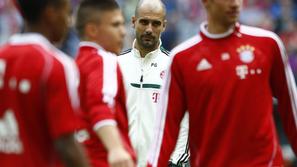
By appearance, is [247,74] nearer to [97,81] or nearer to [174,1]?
[97,81]

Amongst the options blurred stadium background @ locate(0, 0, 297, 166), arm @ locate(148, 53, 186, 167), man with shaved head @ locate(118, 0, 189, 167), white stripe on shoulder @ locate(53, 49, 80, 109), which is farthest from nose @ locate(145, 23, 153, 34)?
blurred stadium background @ locate(0, 0, 297, 166)

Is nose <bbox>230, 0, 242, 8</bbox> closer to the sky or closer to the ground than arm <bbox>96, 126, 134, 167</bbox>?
closer to the sky

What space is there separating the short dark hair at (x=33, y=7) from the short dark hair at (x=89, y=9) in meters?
1.09

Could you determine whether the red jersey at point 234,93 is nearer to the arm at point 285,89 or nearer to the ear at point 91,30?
the arm at point 285,89

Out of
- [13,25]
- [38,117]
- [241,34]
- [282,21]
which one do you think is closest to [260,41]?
[241,34]

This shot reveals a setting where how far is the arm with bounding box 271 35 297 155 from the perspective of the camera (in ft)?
27.6

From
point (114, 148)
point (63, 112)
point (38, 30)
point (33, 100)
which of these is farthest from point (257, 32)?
point (33, 100)

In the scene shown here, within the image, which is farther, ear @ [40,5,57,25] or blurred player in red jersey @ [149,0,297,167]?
blurred player in red jersey @ [149,0,297,167]

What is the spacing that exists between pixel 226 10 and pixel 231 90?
0.63 meters

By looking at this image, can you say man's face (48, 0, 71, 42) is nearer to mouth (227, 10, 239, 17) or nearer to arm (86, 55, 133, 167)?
arm (86, 55, 133, 167)

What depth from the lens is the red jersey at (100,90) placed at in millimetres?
7560

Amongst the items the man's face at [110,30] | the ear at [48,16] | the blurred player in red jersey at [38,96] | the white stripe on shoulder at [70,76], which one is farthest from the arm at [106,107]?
the ear at [48,16]

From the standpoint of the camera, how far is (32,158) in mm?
6801

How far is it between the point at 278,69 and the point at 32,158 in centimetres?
244
